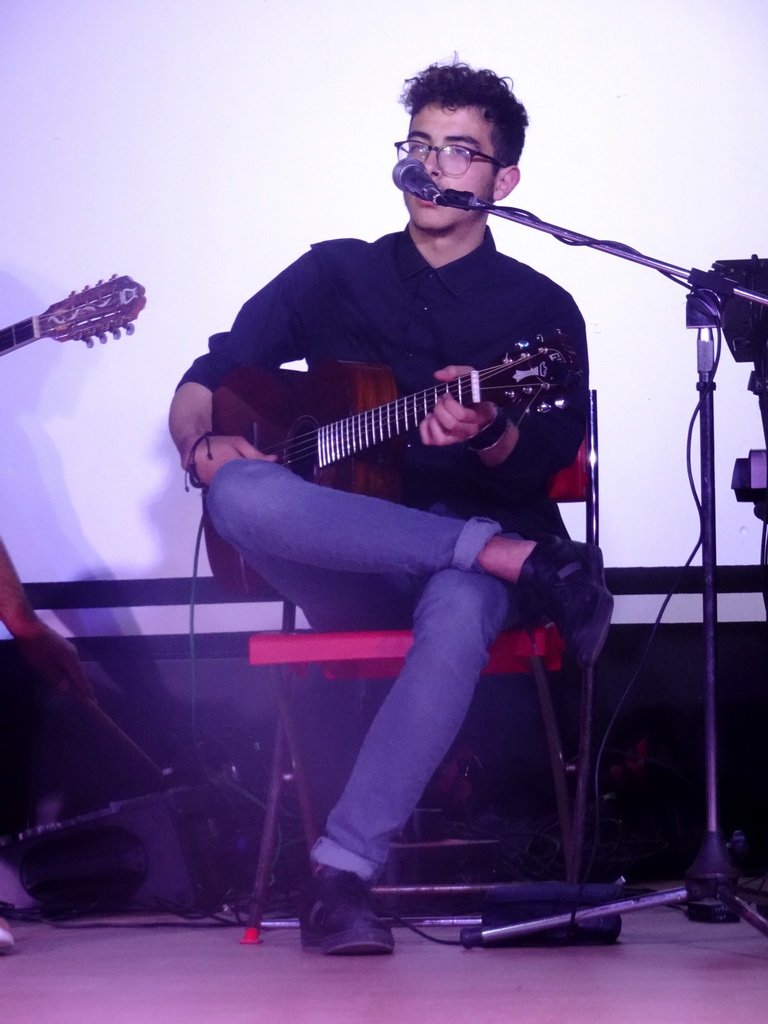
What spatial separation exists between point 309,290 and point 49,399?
795 mm

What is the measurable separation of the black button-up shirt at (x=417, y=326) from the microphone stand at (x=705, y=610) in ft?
1.24

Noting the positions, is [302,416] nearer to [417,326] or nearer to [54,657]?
[417,326]

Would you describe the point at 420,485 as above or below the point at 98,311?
below

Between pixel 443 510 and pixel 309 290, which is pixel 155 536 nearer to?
pixel 309 290

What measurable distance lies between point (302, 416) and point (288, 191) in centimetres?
88

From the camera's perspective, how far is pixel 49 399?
2.64m

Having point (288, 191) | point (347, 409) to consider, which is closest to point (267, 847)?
point (347, 409)

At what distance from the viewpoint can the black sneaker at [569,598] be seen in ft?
5.14

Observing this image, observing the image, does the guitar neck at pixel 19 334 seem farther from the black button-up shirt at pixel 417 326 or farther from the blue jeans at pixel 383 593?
the blue jeans at pixel 383 593

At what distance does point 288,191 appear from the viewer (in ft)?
8.63

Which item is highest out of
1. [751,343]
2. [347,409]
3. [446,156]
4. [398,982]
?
[446,156]

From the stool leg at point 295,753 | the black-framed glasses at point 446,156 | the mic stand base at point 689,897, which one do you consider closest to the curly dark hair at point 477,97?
the black-framed glasses at point 446,156

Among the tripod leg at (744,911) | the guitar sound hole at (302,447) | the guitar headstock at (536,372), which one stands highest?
the guitar headstock at (536,372)

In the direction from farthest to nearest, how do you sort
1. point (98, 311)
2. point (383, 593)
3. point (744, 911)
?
point (98, 311), point (383, 593), point (744, 911)
